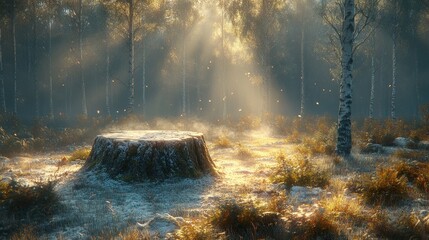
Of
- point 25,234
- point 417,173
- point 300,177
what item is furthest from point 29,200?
point 417,173

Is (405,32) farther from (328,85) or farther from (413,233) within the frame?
(413,233)

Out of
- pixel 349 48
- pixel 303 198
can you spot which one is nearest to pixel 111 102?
pixel 349 48

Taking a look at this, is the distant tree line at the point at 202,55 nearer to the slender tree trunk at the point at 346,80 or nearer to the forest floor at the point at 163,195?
the slender tree trunk at the point at 346,80

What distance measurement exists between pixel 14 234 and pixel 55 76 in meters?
41.1

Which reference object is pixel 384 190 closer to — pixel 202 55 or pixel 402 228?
pixel 402 228

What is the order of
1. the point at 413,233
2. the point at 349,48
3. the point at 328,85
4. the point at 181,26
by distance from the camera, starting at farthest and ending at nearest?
the point at 328,85, the point at 181,26, the point at 349,48, the point at 413,233

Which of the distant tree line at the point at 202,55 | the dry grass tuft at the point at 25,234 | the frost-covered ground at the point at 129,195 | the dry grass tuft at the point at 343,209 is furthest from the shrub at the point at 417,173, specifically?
the distant tree line at the point at 202,55

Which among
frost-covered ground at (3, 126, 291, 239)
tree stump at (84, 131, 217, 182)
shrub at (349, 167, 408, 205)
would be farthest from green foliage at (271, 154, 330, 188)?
tree stump at (84, 131, 217, 182)

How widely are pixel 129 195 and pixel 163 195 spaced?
26.1 inches

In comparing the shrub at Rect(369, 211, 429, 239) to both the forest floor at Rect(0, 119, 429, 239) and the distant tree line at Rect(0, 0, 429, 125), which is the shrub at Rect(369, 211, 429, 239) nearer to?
the forest floor at Rect(0, 119, 429, 239)

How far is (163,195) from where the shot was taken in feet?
22.6

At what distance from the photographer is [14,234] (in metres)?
4.64

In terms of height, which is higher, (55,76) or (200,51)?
(200,51)

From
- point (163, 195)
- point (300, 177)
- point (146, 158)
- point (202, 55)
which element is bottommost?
point (163, 195)
